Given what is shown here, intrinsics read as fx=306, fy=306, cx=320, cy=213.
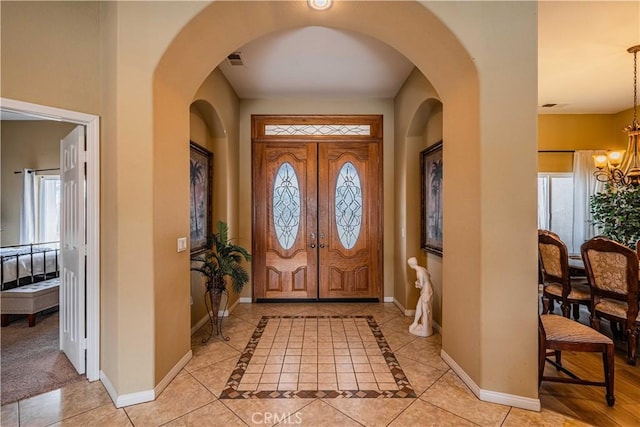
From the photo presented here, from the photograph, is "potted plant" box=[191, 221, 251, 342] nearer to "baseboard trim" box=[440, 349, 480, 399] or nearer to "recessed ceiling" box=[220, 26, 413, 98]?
"recessed ceiling" box=[220, 26, 413, 98]

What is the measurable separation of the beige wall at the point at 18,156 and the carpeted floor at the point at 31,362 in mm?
2959

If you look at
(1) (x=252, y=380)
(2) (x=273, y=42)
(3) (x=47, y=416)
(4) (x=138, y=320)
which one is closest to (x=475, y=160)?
(2) (x=273, y=42)

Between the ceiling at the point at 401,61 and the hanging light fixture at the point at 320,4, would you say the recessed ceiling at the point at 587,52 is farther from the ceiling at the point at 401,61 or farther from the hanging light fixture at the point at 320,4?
the hanging light fixture at the point at 320,4

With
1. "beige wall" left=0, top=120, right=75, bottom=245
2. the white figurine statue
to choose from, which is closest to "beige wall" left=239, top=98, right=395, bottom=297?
the white figurine statue

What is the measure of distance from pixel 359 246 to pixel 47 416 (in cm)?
379

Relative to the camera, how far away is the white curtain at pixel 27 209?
18.9ft

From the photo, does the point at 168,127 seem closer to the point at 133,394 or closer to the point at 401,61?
the point at 133,394

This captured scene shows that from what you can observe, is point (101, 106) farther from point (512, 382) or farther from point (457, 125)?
point (512, 382)

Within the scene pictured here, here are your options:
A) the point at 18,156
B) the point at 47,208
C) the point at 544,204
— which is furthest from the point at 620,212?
the point at 18,156

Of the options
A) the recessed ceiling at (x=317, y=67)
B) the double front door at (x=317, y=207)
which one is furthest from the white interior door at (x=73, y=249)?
the double front door at (x=317, y=207)

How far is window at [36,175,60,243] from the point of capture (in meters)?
5.84

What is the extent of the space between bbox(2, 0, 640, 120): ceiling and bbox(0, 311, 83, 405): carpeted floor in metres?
3.54

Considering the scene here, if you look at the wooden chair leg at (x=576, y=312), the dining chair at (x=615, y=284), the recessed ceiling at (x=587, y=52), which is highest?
the recessed ceiling at (x=587, y=52)

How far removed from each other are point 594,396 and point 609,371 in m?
0.30
